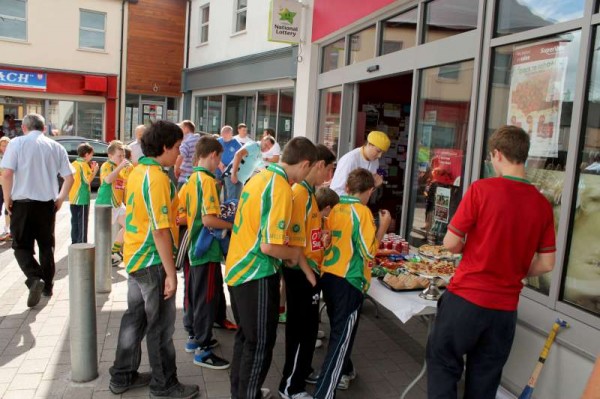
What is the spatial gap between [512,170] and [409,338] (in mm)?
2794

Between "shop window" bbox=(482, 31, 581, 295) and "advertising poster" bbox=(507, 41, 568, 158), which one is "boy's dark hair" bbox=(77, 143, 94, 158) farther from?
"advertising poster" bbox=(507, 41, 568, 158)

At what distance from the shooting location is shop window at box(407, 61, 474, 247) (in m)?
5.35

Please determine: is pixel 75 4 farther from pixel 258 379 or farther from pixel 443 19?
pixel 258 379

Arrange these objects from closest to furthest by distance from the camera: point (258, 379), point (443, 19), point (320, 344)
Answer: point (258, 379), point (320, 344), point (443, 19)

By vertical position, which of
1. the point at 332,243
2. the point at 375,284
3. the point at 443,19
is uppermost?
the point at 443,19

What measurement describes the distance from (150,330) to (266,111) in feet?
34.3

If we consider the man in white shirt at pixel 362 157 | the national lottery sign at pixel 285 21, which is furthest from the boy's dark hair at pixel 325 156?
the national lottery sign at pixel 285 21

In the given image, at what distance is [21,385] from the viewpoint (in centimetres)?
371

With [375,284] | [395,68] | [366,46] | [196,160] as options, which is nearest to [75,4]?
[366,46]

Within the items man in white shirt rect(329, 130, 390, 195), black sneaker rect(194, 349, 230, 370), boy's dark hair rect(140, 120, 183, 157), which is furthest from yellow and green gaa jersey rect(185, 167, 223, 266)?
man in white shirt rect(329, 130, 390, 195)

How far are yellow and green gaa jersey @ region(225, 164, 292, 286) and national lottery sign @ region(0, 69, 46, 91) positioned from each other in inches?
714

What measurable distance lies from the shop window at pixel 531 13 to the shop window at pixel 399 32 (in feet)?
5.73

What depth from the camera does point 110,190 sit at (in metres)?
6.64

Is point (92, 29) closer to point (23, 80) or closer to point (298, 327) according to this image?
point (23, 80)
